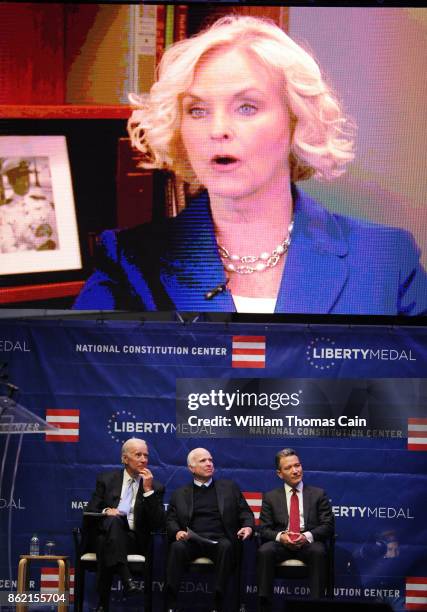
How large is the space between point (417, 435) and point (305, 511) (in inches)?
39.0

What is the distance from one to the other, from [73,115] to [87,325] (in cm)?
143

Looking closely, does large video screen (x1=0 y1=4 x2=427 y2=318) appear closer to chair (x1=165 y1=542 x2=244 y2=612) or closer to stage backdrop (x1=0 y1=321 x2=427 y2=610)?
stage backdrop (x1=0 y1=321 x2=427 y2=610)

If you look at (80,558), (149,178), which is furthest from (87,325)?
(80,558)

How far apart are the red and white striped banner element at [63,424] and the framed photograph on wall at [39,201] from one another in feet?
3.24

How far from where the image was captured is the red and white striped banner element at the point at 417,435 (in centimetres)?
781

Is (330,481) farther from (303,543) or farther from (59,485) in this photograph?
(59,485)

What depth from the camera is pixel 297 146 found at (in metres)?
7.89

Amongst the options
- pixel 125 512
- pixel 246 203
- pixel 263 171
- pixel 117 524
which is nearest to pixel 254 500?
pixel 125 512

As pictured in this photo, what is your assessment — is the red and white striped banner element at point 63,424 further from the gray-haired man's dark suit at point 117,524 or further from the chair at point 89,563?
the chair at point 89,563

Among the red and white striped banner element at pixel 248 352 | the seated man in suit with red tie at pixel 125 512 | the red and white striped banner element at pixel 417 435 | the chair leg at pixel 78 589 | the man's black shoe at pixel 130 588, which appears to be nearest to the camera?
the man's black shoe at pixel 130 588


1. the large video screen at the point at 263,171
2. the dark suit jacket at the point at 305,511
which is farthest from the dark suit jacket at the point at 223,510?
the large video screen at the point at 263,171

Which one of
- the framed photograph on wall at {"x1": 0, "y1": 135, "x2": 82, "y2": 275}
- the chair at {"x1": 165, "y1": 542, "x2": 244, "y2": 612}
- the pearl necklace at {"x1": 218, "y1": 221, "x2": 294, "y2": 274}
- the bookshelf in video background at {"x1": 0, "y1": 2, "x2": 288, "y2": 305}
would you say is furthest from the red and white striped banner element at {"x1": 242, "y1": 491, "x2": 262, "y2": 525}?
the framed photograph on wall at {"x1": 0, "y1": 135, "x2": 82, "y2": 275}

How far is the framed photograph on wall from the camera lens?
7.90 meters

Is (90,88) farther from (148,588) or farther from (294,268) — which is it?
(148,588)
